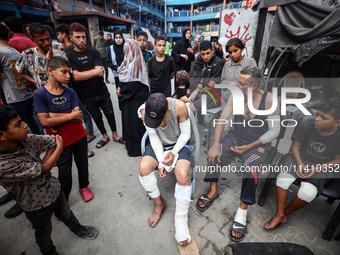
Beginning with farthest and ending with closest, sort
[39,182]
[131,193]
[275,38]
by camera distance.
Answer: [275,38] → [131,193] → [39,182]

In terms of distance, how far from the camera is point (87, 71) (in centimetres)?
300

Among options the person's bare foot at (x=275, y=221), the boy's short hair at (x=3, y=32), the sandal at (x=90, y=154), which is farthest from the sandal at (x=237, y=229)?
the boy's short hair at (x=3, y=32)

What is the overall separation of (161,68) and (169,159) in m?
2.23

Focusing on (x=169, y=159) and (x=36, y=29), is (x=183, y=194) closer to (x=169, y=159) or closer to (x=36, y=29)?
(x=169, y=159)

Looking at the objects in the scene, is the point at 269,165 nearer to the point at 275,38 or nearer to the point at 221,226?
the point at 221,226

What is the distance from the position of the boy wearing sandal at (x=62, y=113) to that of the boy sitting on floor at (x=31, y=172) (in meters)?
0.43

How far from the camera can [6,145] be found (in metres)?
1.21

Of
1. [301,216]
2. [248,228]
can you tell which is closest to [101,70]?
[248,228]

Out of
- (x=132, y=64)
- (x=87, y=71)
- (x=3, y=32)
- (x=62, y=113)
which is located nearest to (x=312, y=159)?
(x=132, y=64)

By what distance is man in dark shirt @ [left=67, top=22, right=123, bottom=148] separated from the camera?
2.83m

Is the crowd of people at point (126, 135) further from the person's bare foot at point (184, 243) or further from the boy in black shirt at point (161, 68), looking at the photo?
the boy in black shirt at point (161, 68)

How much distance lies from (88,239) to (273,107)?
9.54 ft

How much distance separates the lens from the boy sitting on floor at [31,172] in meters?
1.18

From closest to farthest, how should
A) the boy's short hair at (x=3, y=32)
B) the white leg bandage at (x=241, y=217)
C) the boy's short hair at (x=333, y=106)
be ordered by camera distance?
the boy's short hair at (x=333, y=106), the white leg bandage at (x=241, y=217), the boy's short hair at (x=3, y=32)
